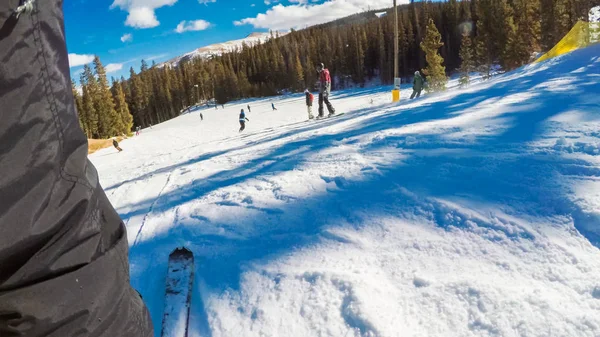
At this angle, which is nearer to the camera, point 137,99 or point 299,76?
point 299,76

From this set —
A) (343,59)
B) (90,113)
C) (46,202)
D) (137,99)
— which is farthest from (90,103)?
(46,202)

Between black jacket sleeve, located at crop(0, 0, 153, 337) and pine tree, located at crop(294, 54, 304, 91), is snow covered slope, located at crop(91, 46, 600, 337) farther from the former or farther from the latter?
pine tree, located at crop(294, 54, 304, 91)

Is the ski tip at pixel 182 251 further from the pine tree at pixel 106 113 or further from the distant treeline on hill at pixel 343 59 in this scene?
the pine tree at pixel 106 113

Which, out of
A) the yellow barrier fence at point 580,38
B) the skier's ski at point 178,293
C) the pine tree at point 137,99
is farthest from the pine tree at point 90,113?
the skier's ski at point 178,293

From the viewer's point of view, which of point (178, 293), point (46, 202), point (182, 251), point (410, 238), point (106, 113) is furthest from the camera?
point (106, 113)

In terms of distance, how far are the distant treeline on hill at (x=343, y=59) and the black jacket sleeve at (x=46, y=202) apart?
45320 millimetres

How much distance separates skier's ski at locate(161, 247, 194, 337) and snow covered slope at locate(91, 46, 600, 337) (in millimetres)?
70

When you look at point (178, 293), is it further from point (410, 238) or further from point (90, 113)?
point (90, 113)

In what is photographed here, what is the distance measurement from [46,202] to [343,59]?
87.2 meters

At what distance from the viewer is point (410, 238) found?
2.34 m

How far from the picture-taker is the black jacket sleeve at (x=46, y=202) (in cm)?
70

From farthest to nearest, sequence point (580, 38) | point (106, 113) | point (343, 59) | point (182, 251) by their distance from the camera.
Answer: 1. point (343, 59)
2. point (106, 113)
3. point (580, 38)
4. point (182, 251)

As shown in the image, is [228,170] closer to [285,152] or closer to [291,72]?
[285,152]

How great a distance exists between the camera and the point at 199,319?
6.66 ft
